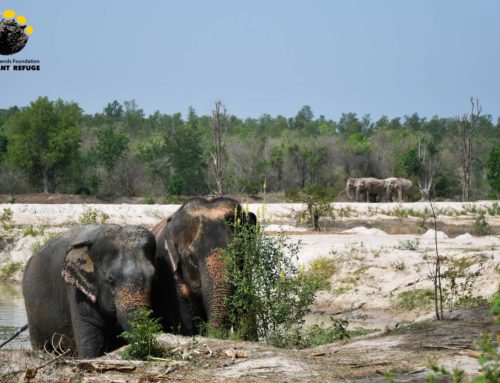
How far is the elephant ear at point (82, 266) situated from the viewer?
521 inches

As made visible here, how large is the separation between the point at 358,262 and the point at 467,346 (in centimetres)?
1447

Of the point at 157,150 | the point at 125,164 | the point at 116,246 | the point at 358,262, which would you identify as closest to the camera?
the point at 116,246

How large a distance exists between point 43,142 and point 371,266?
42620mm

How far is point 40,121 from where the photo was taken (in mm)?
62906

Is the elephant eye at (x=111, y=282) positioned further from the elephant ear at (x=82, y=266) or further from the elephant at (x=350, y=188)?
the elephant at (x=350, y=188)

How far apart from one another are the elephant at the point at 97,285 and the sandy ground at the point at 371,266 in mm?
1967

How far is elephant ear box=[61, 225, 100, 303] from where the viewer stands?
13.2 m

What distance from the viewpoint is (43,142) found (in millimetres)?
63281

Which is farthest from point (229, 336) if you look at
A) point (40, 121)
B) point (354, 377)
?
point (40, 121)

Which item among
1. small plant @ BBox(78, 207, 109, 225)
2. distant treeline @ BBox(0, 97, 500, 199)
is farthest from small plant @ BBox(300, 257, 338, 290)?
distant treeline @ BBox(0, 97, 500, 199)

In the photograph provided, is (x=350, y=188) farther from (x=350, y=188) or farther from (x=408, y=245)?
(x=408, y=245)

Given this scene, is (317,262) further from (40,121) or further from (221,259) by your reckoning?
(40,121)

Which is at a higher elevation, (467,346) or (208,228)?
(208,228)

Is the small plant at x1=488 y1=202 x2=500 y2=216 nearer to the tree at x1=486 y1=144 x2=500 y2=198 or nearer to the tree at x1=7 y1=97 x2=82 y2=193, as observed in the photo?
the tree at x1=486 y1=144 x2=500 y2=198
